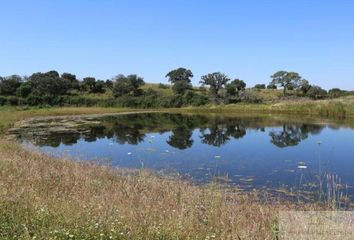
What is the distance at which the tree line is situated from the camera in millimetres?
89688

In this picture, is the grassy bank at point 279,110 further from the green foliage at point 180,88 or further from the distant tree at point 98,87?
the distant tree at point 98,87

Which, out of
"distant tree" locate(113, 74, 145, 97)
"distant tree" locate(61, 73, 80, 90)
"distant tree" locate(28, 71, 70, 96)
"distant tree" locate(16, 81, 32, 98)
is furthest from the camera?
"distant tree" locate(61, 73, 80, 90)

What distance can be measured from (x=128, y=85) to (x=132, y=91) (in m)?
1.79

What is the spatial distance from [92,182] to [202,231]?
436 centimetres

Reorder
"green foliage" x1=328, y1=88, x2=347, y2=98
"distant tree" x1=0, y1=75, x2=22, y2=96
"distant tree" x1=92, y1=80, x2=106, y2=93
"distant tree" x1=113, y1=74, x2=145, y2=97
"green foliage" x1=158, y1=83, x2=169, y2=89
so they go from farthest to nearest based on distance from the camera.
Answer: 1. "green foliage" x1=158, y1=83, x2=169, y2=89
2. "distant tree" x1=92, y1=80, x2=106, y2=93
3. "distant tree" x1=113, y1=74, x2=145, y2=97
4. "green foliage" x1=328, y1=88, x2=347, y2=98
5. "distant tree" x1=0, y1=75, x2=22, y2=96

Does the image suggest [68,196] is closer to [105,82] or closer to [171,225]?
[171,225]

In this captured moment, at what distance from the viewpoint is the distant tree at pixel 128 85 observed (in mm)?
102375

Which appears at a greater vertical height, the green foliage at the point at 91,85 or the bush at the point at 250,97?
the green foliage at the point at 91,85

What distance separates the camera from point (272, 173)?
16109 millimetres

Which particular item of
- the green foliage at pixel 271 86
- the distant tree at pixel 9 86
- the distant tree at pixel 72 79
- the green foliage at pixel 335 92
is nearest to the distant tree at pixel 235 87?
the green foliage at pixel 271 86

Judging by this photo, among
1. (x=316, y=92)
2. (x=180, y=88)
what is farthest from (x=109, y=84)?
(x=316, y=92)

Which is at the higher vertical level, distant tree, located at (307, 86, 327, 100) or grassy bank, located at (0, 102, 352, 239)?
distant tree, located at (307, 86, 327, 100)

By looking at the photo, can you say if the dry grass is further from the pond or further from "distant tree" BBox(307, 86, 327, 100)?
"distant tree" BBox(307, 86, 327, 100)

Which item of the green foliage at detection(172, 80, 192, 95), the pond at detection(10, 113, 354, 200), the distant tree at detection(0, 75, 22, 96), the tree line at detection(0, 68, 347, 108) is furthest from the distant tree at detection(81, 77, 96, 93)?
the pond at detection(10, 113, 354, 200)
